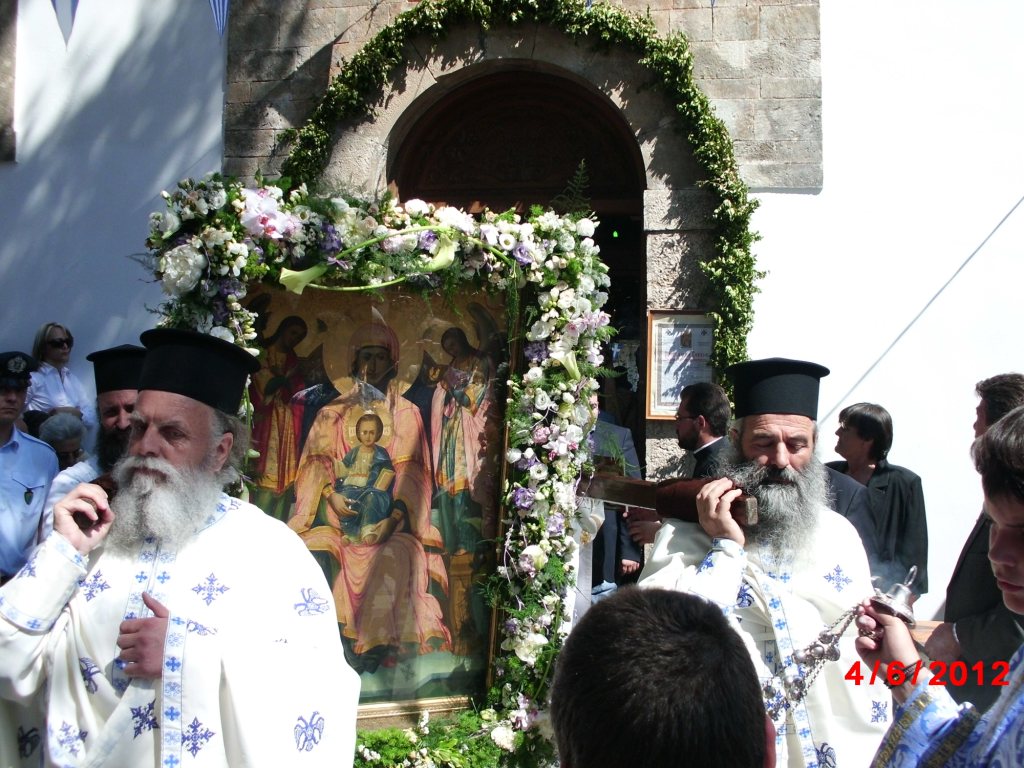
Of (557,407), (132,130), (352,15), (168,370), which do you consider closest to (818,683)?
(557,407)

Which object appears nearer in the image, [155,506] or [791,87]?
[155,506]

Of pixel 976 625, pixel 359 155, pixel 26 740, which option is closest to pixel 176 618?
pixel 26 740

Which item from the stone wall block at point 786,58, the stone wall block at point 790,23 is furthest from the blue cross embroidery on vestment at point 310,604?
the stone wall block at point 790,23

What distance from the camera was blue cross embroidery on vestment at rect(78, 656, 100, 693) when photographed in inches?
99.9

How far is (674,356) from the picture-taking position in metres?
6.54

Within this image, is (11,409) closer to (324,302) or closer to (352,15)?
→ (324,302)

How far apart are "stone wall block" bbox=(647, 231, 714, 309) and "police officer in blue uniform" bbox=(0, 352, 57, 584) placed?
4053 mm

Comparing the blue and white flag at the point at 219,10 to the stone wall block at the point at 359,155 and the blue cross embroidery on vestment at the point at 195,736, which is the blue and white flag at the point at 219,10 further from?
the blue cross embroidery on vestment at the point at 195,736

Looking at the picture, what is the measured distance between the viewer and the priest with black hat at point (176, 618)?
2441mm

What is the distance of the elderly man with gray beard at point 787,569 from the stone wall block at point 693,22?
4.31 meters

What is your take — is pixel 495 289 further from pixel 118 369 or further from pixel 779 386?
pixel 118 369

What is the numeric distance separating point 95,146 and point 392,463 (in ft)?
17.0

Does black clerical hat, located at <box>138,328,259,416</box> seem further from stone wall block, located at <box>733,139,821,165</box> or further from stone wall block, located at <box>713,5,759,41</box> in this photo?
stone wall block, located at <box>713,5,759,41</box>

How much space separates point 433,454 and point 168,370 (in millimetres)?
1092
